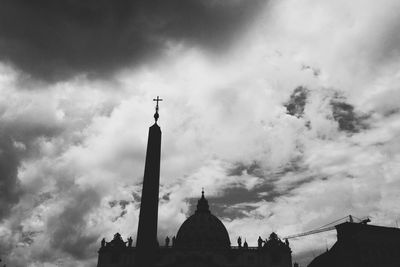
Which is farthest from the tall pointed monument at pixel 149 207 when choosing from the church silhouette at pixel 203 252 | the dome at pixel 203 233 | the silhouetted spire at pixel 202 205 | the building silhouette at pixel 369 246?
the silhouetted spire at pixel 202 205

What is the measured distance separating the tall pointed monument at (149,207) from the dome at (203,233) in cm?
5000

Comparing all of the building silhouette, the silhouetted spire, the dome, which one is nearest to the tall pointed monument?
the building silhouette

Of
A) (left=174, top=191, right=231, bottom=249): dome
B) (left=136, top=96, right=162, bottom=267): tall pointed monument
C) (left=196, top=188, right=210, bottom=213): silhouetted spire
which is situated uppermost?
→ (left=196, top=188, right=210, bottom=213): silhouetted spire

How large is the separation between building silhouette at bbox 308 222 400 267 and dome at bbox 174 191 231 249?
3402cm

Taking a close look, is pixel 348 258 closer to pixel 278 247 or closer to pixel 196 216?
pixel 278 247

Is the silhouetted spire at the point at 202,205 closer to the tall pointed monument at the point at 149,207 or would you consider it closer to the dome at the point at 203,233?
the dome at the point at 203,233

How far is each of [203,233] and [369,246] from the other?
4371cm

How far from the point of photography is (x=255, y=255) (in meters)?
79.6

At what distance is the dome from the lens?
86.6 m

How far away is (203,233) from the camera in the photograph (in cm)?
8919

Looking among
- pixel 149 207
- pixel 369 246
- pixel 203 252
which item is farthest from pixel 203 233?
pixel 149 207

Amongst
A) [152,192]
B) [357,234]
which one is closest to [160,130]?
[152,192]

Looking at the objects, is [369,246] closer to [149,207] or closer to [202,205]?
[149,207]

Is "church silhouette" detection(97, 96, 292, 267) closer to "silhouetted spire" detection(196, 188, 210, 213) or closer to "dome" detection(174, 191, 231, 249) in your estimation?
"dome" detection(174, 191, 231, 249)
